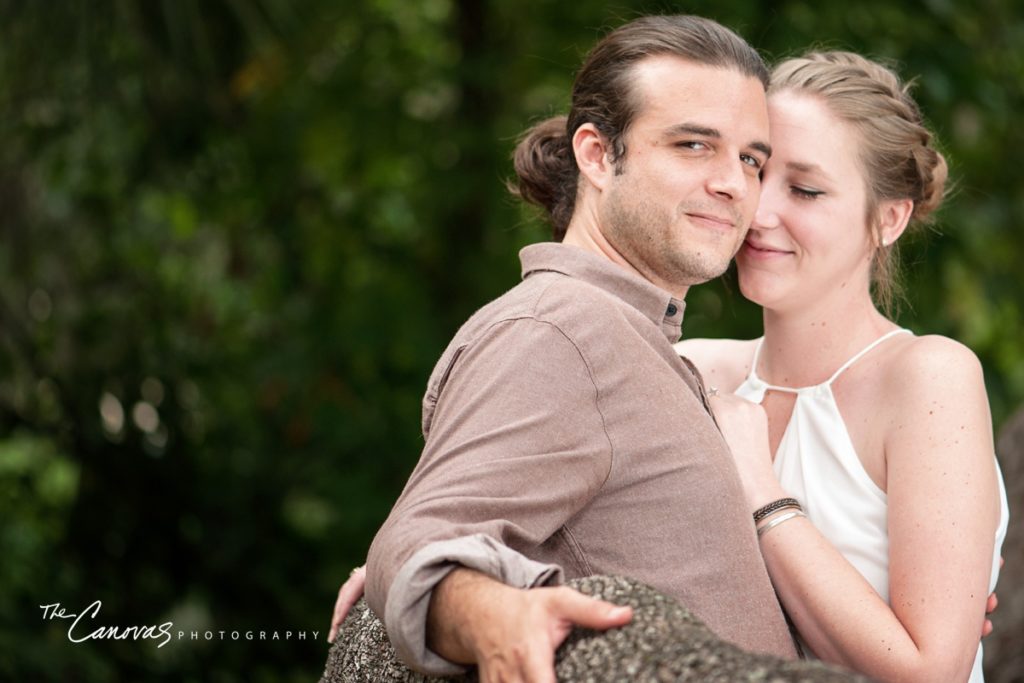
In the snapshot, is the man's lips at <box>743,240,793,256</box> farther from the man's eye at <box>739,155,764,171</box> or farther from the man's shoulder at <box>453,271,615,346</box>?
the man's shoulder at <box>453,271,615,346</box>

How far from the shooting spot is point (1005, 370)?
18.3 feet

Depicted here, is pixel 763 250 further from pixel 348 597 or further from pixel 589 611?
pixel 589 611

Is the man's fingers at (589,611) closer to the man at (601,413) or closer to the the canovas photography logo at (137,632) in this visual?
the man at (601,413)

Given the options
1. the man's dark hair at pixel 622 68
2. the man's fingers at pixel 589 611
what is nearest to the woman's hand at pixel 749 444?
the man's dark hair at pixel 622 68

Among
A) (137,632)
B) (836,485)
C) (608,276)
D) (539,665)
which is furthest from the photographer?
(137,632)

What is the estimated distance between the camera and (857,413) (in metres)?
2.58

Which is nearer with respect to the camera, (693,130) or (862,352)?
(693,130)

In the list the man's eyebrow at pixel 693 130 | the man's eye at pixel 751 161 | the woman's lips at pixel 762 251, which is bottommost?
the woman's lips at pixel 762 251

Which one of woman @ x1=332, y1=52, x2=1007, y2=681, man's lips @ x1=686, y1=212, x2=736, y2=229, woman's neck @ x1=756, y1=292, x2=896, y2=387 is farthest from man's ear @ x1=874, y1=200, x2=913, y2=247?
man's lips @ x1=686, y1=212, x2=736, y2=229

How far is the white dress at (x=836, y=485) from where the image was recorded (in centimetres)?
245

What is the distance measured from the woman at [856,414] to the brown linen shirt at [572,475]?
0.77 feet

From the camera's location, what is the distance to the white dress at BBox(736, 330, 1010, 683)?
8.04 feet

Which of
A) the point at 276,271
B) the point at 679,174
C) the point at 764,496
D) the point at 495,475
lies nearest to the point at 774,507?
the point at 764,496

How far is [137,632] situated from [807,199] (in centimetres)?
358
